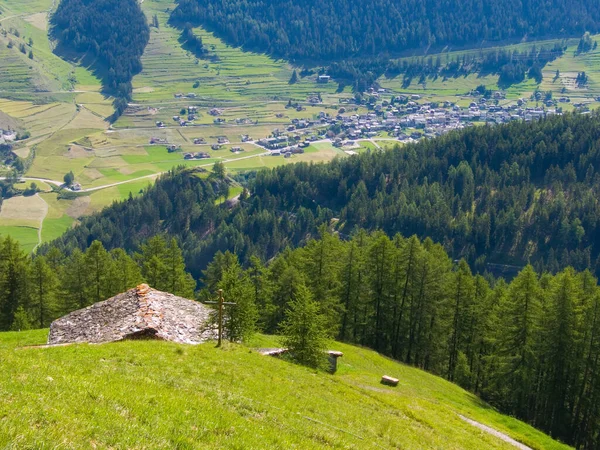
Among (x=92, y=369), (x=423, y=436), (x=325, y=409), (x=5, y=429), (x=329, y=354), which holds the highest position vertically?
(x=5, y=429)

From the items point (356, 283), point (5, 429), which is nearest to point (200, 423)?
point (5, 429)

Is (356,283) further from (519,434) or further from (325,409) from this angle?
(325,409)

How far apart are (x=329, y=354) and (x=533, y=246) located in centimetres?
16067

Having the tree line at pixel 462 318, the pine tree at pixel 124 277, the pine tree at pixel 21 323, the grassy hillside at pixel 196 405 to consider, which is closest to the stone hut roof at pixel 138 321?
the grassy hillside at pixel 196 405

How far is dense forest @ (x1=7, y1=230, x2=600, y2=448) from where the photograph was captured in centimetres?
6475

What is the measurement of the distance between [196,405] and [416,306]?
56.4 meters

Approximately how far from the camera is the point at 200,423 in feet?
65.1

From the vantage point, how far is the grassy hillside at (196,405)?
1675cm

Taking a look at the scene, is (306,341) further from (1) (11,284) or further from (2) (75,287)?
(1) (11,284)

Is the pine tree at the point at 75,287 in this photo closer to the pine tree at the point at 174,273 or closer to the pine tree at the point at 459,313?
the pine tree at the point at 174,273

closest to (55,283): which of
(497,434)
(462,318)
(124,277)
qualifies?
(124,277)

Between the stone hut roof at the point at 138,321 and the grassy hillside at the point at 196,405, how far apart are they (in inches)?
135

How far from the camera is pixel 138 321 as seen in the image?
40.3 m

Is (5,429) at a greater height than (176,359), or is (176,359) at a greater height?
(5,429)
